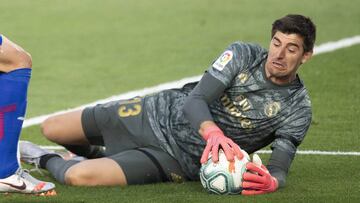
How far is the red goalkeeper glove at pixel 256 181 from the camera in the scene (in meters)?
6.82

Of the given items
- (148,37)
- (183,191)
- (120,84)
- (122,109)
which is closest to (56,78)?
(120,84)

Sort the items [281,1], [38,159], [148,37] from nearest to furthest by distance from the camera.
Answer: [38,159]
[148,37]
[281,1]

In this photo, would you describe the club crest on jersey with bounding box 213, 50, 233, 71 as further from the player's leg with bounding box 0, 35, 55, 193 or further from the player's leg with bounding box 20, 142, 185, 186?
the player's leg with bounding box 0, 35, 55, 193

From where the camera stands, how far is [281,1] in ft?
51.8

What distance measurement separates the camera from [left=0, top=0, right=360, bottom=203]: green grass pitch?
281 inches

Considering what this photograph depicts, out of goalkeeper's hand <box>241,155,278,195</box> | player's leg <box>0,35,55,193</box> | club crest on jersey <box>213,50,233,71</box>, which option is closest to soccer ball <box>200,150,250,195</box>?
goalkeeper's hand <box>241,155,278,195</box>

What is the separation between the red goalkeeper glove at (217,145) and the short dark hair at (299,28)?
2.87ft

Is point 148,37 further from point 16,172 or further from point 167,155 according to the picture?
point 16,172

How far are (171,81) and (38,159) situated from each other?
3.86 m

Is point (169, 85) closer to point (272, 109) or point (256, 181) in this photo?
point (272, 109)

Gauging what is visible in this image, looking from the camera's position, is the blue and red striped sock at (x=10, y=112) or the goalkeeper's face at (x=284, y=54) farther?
the goalkeeper's face at (x=284, y=54)

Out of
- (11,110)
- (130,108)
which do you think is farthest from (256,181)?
(11,110)

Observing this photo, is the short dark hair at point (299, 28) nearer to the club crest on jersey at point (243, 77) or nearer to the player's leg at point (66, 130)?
the club crest on jersey at point (243, 77)

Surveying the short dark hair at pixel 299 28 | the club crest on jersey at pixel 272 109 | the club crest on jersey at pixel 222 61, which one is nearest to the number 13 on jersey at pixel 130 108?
the club crest on jersey at pixel 222 61
